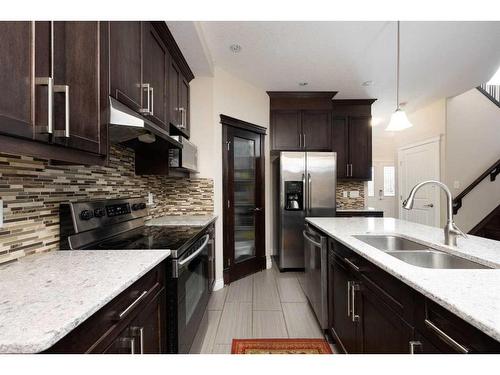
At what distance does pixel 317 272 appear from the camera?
2.05m

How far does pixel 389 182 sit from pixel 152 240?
6714 mm

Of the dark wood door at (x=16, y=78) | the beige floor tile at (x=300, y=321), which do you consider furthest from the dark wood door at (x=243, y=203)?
the dark wood door at (x=16, y=78)

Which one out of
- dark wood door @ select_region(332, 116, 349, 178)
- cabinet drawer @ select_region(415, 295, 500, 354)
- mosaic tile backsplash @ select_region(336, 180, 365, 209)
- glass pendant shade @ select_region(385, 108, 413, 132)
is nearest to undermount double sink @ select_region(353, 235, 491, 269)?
cabinet drawer @ select_region(415, 295, 500, 354)

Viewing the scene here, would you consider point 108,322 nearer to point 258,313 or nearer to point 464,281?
point 464,281

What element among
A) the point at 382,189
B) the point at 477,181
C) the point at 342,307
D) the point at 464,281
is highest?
the point at 477,181

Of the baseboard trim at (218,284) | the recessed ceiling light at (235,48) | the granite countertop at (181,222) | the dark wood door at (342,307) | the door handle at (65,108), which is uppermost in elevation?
the recessed ceiling light at (235,48)

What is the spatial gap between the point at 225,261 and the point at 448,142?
160 inches

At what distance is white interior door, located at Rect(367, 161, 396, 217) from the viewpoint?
6.50 meters

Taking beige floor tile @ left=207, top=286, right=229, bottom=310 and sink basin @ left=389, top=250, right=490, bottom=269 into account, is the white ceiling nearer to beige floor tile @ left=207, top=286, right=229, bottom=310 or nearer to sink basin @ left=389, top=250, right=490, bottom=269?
sink basin @ left=389, top=250, right=490, bottom=269

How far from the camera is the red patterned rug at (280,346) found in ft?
5.69

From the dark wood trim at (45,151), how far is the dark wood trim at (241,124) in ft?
6.71

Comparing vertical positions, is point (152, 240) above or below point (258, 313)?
above

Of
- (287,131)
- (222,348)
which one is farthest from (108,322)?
(287,131)

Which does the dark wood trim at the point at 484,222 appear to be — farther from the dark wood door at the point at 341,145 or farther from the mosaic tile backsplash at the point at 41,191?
the mosaic tile backsplash at the point at 41,191
